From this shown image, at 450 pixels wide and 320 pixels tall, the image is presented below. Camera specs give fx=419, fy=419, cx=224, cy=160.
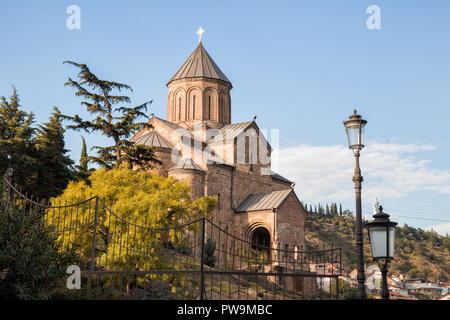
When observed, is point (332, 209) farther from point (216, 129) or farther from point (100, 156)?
point (100, 156)

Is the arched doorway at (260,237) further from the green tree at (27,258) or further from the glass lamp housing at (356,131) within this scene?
the green tree at (27,258)

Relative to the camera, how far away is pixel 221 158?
26875 millimetres

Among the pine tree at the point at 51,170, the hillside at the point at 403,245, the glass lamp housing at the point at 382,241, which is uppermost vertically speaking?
the pine tree at the point at 51,170

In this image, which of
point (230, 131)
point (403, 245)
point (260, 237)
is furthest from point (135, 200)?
point (403, 245)

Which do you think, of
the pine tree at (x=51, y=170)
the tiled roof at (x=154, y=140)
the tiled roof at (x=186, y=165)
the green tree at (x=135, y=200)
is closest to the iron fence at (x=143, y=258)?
the green tree at (x=135, y=200)

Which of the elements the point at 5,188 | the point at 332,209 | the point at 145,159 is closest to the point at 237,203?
the point at 145,159

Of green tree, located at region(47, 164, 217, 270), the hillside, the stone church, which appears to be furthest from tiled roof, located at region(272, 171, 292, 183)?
the hillside

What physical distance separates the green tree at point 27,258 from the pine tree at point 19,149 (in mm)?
13336

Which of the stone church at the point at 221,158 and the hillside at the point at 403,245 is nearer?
the stone church at the point at 221,158

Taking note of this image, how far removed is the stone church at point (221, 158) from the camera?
936 inches

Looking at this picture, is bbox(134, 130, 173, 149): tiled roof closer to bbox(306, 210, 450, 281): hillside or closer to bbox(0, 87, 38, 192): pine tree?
bbox(0, 87, 38, 192): pine tree

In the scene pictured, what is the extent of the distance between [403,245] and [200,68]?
49.6m
